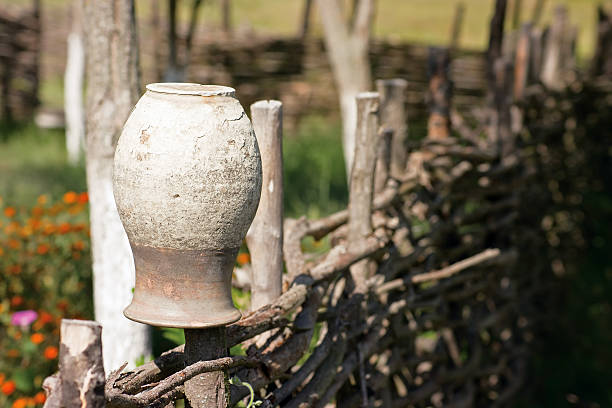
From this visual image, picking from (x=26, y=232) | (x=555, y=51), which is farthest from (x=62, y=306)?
(x=555, y=51)

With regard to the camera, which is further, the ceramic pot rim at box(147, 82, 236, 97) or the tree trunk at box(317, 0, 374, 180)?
the tree trunk at box(317, 0, 374, 180)

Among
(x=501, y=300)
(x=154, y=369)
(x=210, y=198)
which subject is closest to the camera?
(x=210, y=198)

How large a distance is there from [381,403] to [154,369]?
1223mm

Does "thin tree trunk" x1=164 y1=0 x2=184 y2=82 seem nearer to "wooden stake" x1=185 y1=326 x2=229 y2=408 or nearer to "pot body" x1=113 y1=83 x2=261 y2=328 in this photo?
"pot body" x1=113 y1=83 x2=261 y2=328

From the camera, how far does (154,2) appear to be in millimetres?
7820

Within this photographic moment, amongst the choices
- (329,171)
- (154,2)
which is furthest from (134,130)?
(154,2)

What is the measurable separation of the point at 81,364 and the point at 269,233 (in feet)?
3.22

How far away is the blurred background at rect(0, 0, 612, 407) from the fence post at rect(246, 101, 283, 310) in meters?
0.60

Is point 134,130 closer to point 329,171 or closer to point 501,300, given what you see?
point 501,300

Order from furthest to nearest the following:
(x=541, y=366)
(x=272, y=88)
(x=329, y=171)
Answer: (x=272, y=88) < (x=329, y=171) < (x=541, y=366)

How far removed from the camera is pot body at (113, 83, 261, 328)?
4.20 feet

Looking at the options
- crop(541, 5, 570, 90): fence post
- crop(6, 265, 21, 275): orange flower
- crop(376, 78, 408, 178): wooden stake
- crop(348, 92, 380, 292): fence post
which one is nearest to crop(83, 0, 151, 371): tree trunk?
crop(348, 92, 380, 292): fence post

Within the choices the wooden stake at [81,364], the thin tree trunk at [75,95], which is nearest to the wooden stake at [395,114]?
the wooden stake at [81,364]

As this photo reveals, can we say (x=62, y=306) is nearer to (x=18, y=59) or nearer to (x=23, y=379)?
(x=23, y=379)
